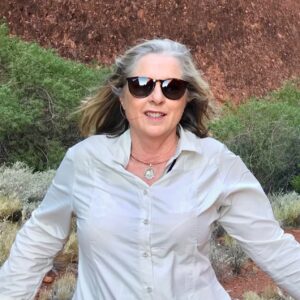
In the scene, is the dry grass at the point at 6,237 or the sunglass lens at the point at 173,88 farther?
the dry grass at the point at 6,237

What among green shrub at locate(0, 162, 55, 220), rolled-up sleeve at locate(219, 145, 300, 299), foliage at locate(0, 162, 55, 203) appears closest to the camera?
rolled-up sleeve at locate(219, 145, 300, 299)

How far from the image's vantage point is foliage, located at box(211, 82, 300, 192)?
11008 mm

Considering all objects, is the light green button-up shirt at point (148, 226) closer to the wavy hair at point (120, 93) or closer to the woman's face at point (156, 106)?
the woman's face at point (156, 106)

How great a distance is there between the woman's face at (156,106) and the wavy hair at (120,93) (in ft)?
0.11

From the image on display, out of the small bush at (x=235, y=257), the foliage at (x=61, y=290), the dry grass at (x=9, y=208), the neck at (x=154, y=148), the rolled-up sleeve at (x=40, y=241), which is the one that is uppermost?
the neck at (x=154, y=148)

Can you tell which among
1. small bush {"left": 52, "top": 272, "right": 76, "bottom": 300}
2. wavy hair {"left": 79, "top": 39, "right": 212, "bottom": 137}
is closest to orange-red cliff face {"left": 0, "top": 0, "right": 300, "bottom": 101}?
small bush {"left": 52, "top": 272, "right": 76, "bottom": 300}

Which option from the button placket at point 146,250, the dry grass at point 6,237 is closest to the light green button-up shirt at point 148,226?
the button placket at point 146,250

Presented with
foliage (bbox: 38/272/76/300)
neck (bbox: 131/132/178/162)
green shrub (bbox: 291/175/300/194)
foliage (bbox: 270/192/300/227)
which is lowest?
green shrub (bbox: 291/175/300/194)

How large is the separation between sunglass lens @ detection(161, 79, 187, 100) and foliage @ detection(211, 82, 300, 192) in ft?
24.8

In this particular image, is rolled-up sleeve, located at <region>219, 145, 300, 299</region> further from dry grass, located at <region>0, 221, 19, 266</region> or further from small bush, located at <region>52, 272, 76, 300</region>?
dry grass, located at <region>0, 221, 19, 266</region>

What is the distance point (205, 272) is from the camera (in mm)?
2701

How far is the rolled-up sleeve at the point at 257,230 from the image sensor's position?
2.71 m

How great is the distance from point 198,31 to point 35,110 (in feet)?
35.1

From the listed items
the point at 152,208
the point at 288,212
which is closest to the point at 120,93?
the point at 152,208
